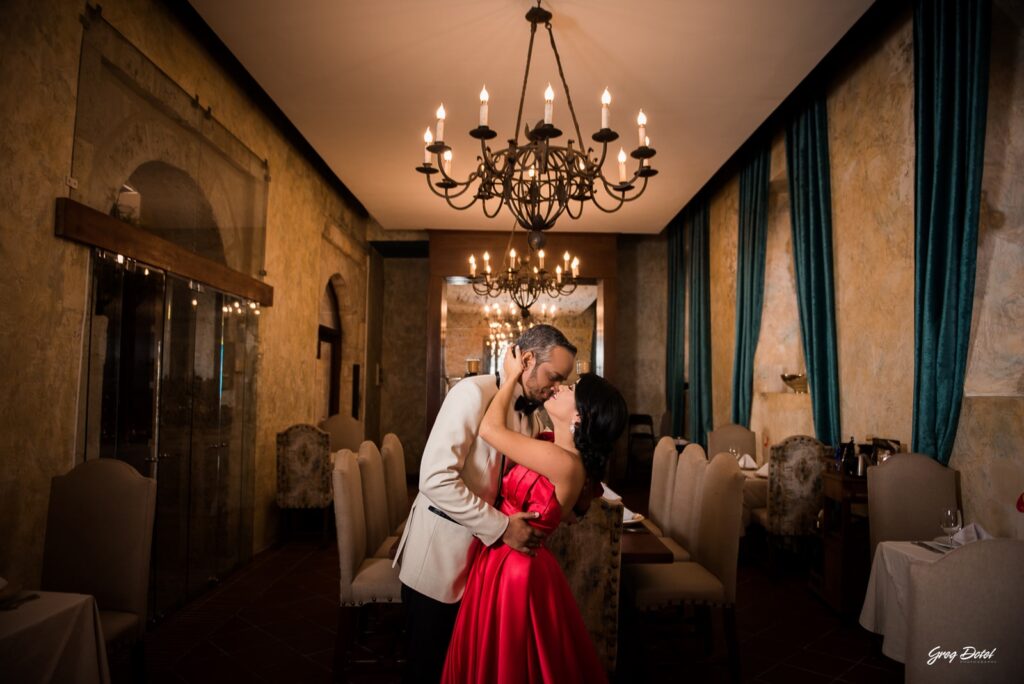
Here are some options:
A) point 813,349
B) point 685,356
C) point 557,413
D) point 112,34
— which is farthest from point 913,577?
point 685,356

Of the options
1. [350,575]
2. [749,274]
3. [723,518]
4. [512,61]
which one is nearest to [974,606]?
[723,518]

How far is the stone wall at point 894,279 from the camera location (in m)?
3.46

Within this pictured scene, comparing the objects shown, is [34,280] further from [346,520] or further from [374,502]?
[374,502]

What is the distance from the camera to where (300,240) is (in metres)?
6.40

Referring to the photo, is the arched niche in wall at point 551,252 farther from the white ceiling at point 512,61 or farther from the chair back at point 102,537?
the chair back at point 102,537

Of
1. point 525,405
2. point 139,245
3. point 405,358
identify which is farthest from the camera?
point 405,358

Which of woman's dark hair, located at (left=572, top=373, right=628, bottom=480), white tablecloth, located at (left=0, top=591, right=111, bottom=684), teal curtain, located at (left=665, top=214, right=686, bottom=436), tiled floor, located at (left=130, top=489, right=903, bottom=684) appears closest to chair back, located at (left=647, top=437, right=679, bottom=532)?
tiled floor, located at (left=130, top=489, right=903, bottom=684)

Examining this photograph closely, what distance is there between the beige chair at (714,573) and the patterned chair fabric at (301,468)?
11.0 feet

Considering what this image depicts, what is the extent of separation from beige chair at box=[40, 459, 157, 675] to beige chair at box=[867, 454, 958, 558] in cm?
371

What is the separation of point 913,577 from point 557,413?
1.20m

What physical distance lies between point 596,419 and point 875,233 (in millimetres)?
3989

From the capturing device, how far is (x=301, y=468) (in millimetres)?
5461

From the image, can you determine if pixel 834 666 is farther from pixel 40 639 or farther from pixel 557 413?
pixel 40 639

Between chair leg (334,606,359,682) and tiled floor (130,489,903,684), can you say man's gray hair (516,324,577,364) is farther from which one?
tiled floor (130,489,903,684)
